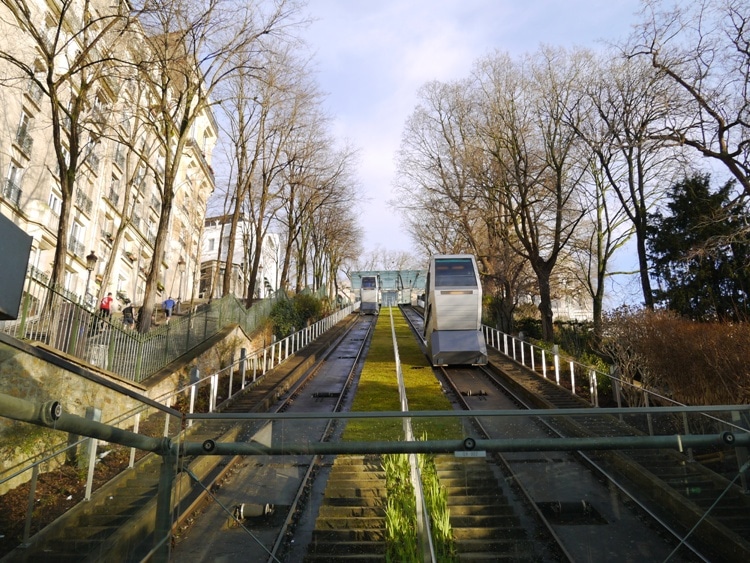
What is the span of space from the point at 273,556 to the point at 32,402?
1858mm

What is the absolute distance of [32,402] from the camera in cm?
186

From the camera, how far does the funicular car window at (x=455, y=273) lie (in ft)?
68.5

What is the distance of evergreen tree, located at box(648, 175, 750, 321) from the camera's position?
17516 millimetres

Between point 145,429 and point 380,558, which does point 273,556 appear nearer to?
point 145,429

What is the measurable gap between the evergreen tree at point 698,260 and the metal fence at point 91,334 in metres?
15.8

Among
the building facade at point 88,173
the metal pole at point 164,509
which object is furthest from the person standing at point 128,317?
the metal pole at point 164,509

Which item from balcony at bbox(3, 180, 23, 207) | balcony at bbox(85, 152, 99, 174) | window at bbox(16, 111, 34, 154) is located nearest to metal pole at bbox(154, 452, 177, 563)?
balcony at bbox(3, 180, 23, 207)

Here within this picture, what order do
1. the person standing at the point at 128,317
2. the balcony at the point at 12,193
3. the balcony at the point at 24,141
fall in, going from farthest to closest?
the person standing at the point at 128,317 → the balcony at the point at 24,141 → the balcony at the point at 12,193

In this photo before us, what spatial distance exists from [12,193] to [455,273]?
57.5ft

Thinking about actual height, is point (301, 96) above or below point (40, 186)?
above

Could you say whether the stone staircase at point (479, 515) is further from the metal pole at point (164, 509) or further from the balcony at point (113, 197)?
the balcony at point (113, 197)

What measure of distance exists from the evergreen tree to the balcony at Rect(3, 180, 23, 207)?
2359cm

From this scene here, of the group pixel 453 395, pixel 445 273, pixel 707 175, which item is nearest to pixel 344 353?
pixel 445 273

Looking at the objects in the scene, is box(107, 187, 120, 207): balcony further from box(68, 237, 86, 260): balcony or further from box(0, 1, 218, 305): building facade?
box(68, 237, 86, 260): balcony
